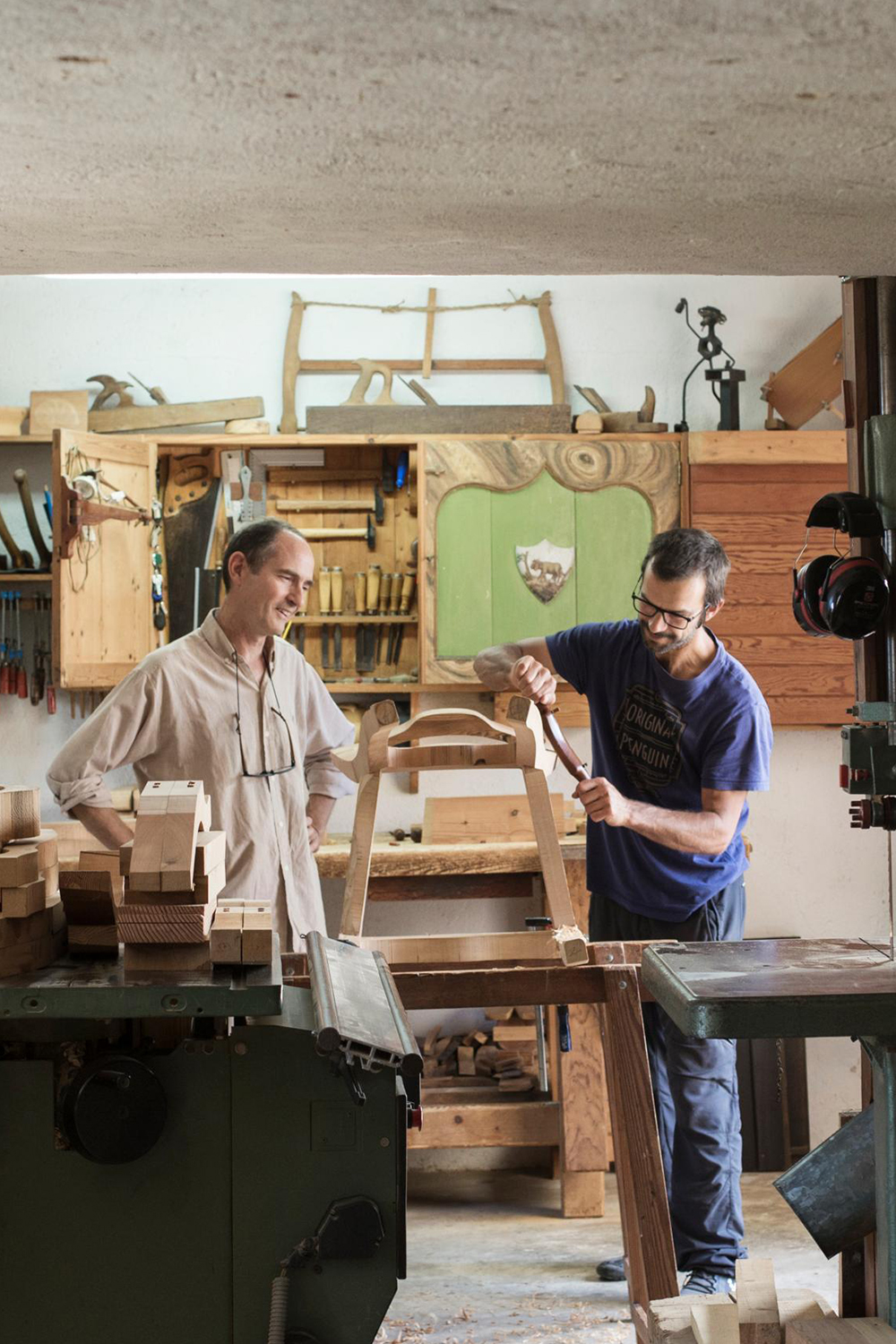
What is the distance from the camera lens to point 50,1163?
1.62 meters

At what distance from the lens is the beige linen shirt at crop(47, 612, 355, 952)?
2.96 meters

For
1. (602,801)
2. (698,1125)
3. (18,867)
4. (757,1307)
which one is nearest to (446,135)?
(18,867)

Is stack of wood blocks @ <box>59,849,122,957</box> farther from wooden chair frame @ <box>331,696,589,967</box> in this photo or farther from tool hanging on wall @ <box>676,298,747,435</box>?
tool hanging on wall @ <box>676,298,747,435</box>

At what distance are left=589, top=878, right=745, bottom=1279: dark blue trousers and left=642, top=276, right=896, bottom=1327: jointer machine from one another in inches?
30.2

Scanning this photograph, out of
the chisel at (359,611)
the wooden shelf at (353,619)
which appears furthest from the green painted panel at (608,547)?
the chisel at (359,611)

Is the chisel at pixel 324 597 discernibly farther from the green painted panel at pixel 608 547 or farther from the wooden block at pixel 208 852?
the wooden block at pixel 208 852

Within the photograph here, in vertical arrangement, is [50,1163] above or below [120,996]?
below

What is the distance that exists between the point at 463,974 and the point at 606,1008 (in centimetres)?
33

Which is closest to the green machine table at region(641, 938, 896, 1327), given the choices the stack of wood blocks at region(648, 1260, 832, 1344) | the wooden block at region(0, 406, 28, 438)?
the stack of wood blocks at region(648, 1260, 832, 1344)

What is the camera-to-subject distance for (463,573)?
469 cm

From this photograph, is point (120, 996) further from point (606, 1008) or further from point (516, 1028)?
point (516, 1028)

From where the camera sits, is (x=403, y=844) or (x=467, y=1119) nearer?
(x=467, y=1119)

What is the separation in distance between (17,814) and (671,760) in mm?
1677

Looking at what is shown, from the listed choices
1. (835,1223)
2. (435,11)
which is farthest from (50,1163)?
(435,11)
